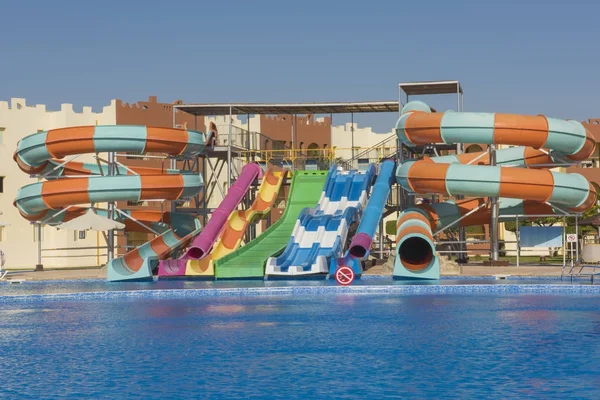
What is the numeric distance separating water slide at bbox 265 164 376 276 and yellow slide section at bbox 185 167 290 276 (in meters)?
1.42

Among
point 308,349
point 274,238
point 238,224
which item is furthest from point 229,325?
point 238,224

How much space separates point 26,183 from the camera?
40219mm

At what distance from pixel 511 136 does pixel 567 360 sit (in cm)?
1316

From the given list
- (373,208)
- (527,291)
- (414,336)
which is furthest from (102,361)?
(373,208)

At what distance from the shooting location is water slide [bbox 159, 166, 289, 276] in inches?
938

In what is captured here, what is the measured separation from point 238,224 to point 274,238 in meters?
1.09

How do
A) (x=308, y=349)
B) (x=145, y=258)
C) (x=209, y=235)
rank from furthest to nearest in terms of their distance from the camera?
(x=209, y=235) → (x=145, y=258) → (x=308, y=349)

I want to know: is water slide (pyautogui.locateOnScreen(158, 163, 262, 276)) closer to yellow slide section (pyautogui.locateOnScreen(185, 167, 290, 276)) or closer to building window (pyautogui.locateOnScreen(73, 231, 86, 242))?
yellow slide section (pyautogui.locateOnScreen(185, 167, 290, 276))

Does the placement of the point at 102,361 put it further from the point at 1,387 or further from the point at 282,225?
the point at 282,225

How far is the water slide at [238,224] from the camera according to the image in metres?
23.8

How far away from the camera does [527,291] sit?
1969cm

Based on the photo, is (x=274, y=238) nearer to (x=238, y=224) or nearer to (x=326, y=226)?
(x=238, y=224)

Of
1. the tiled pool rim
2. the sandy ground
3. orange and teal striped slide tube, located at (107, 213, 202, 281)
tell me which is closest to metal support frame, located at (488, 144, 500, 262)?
the sandy ground

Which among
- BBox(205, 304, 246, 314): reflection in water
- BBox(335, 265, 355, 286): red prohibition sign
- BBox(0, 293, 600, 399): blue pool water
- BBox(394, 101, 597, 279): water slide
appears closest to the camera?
BBox(0, 293, 600, 399): blue pool water
